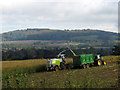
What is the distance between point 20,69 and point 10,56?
43.4 meters

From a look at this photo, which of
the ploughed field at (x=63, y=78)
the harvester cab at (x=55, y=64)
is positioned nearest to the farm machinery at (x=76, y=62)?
the harvester cab at (x=55, y=64)

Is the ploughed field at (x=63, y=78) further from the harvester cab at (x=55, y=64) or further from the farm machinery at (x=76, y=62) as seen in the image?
the farm machinery at (x=76, y=62)

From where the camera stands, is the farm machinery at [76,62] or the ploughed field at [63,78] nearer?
the ploughed field at [63,78]

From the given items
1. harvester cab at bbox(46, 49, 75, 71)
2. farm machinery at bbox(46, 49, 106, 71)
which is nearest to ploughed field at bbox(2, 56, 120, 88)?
harvester cab at bbox(46, 49, 75, 71)

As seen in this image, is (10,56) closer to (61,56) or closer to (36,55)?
(36,55)

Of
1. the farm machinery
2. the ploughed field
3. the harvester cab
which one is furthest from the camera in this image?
the farm machinery

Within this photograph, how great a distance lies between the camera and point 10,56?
246ft

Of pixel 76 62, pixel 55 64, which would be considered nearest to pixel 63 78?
pixel 55 64

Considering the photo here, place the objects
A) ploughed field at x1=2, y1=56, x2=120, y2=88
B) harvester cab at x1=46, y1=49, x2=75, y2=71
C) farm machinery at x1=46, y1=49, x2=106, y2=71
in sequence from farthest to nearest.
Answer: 1. farm machinery at x1=46, y1=49, x2=106, y2=71
2. harvester cab at x1=46, y1=49, x2=75, y2=71
3. ploughed field at x1=2, y1=56, x2=120, y2=88

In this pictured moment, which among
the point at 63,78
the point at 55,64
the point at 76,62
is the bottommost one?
the point at 63,78

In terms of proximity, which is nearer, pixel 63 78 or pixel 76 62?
pixel 63 78

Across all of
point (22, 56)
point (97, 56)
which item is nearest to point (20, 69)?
point (97, 56)

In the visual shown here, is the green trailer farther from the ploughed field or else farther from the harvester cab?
the ploughed field

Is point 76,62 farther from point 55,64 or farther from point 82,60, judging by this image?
point 55,64
